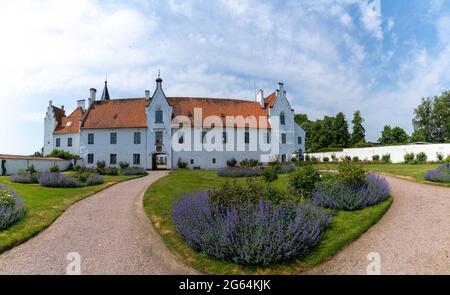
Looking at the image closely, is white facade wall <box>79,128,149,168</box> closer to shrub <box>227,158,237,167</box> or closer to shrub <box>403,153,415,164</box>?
shrub <box>227,158,237,167</box>

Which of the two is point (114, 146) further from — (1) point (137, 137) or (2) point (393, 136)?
(2) point (393, 136)

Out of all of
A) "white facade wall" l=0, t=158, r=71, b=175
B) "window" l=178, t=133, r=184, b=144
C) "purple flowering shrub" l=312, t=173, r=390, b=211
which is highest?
"window" l=178, t=133, r=184, b=144

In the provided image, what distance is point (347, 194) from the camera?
9.07 meters

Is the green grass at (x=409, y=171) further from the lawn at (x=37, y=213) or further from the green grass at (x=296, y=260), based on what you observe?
the lawn at (x=37, y=213)

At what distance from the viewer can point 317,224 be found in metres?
6.38

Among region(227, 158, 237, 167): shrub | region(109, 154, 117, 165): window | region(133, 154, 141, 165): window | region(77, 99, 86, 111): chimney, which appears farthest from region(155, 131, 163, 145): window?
region(77, 99, 86, 111): chimney

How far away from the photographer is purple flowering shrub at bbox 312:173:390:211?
8875 mm

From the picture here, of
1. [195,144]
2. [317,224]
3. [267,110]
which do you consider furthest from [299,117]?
[317,224]

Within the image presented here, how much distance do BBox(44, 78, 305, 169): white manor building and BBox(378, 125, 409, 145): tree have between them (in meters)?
35.8

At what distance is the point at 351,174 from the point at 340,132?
178 ft

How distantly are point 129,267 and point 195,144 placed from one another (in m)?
32.2

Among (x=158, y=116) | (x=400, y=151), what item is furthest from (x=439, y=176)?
(x=158, y=116)
